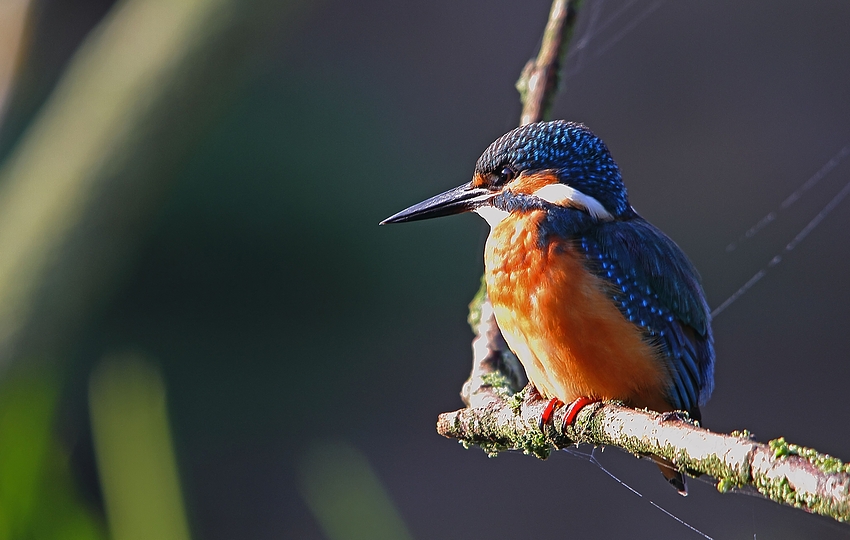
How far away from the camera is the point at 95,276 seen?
229 centimetres

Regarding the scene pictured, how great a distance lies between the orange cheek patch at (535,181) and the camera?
1663mm

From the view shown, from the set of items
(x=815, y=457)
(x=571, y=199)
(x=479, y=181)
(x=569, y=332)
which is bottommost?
(x=815, y=457)

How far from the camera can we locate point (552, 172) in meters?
1.67

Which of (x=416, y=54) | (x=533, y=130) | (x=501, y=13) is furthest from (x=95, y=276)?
(x=501, y=13)

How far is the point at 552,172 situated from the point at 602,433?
2.30ft

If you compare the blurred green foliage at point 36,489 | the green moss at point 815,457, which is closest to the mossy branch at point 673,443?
the green moss at point 815,457

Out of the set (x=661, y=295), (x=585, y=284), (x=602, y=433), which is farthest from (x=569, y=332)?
(x=602, y=433)

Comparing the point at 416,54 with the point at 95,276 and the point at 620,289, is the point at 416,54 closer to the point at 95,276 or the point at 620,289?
the point at 95,276

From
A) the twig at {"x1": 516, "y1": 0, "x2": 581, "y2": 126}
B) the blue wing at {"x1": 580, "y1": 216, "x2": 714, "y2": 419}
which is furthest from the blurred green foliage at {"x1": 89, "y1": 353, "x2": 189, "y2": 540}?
the twig at {"x1": 516, "y1": 0, "x2": 581, "y2": 126}

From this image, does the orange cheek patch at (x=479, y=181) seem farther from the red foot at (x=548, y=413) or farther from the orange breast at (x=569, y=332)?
the red foot at (x=548, y=413)

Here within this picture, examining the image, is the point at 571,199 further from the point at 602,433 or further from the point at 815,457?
the point at 815,457

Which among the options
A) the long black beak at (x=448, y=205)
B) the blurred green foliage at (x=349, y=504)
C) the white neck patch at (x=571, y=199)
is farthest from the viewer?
the long black beak at (x=448, y=205)

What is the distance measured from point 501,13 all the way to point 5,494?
3.56 metres

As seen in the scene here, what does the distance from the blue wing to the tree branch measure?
261 mm
